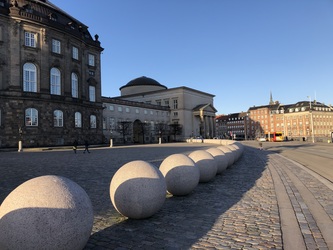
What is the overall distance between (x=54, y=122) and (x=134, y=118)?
36.1 metres

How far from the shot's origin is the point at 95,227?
584 centimetres

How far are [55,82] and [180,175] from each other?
42.9 metres

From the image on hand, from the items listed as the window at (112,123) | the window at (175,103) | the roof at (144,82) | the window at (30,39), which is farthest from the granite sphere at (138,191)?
the roof at (144,82)

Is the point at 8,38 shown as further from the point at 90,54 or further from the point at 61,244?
the point at 61,244

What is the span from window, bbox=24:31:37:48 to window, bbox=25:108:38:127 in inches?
404

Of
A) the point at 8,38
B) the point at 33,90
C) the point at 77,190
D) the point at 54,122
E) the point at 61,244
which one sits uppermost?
the point at 8,38

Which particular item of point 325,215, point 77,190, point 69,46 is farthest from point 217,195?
point 69,46

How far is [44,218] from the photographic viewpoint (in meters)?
3.67

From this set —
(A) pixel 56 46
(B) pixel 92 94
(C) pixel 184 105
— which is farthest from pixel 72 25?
(C) pixel 184 105

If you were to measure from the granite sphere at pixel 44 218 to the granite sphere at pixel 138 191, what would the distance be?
1.98 meters

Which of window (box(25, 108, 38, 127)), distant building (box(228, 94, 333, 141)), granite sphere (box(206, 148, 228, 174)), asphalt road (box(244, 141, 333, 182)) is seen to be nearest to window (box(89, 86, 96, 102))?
window (box(25, 108, 38, 127))

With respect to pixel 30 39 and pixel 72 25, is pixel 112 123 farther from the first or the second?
pixel 30 39

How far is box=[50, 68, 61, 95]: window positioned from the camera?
45.3m

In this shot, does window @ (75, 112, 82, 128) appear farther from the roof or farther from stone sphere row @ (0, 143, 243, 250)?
the roof
